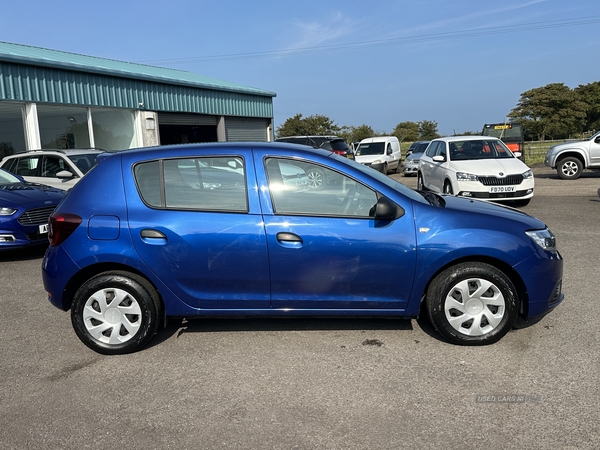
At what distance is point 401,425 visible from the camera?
3025 mm

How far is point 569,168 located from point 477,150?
24.0 ft

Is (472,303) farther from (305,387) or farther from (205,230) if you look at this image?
(205,230)

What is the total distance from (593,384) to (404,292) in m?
1.37

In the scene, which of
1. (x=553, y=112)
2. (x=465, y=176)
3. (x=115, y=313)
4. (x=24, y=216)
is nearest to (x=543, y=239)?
(x=115, y=313)

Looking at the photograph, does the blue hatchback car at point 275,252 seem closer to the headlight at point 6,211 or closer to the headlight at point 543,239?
the headlight at point 543,239

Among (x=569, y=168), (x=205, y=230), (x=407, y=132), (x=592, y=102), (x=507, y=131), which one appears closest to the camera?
(x=205, y=230)

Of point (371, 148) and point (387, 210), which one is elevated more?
point (371, 148)

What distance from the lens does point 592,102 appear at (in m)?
76.6

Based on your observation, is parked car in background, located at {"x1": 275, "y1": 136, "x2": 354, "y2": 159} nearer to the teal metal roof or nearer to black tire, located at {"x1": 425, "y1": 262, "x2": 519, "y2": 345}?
the teal metal roof

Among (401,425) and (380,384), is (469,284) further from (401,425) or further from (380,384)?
(401,425)

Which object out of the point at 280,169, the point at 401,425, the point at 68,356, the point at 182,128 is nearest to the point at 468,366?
the point at 401,425

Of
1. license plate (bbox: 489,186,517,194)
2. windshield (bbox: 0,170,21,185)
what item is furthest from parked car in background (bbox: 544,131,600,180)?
windshield (bbox: 0,170,21,185)

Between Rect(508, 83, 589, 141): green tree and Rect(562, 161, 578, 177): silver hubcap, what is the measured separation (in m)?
51.5

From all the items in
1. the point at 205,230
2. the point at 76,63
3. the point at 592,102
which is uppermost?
the point at 592,102
